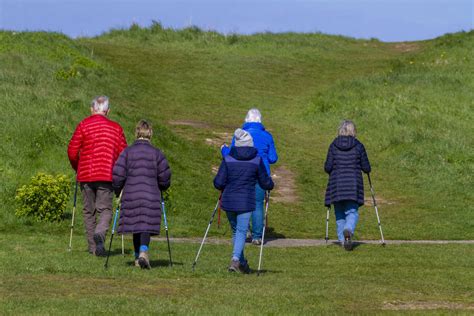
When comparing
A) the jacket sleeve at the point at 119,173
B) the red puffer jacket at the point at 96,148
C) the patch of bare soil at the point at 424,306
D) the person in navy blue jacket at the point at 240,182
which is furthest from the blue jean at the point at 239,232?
the patch of bare soil at the point at 424,306

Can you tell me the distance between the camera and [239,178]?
564 inches

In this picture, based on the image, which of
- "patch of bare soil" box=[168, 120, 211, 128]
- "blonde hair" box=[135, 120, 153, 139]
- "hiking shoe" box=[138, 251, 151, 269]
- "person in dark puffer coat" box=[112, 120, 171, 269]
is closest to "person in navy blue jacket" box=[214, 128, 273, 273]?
"person in dark puffer coat" box=[112, 120, 171, 269]

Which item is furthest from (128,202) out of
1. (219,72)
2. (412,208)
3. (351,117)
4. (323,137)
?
(219,72)

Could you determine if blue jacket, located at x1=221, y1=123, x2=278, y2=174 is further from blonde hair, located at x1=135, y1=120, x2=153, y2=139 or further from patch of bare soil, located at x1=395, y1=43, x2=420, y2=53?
patch of bare soil, located at x1=395, y1=43, x2=420, y2=53

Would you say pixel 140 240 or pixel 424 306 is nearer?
pixel 424 306

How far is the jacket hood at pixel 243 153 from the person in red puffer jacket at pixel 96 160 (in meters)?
2.16

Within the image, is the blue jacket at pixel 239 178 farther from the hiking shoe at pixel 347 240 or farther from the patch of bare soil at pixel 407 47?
the patch of bare soil at pixel 407 47

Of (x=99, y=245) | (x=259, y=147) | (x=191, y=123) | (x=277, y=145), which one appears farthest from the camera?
(x=191, y=123)

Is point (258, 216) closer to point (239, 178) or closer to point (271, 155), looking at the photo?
point (271, 155)

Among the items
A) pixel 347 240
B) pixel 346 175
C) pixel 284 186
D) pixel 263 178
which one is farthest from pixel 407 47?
pixel 263 178

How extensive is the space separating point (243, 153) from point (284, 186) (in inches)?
458

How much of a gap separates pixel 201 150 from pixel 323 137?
5.54 metres

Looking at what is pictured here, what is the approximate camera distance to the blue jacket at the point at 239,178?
14.3 m

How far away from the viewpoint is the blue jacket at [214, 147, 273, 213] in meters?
14.3
